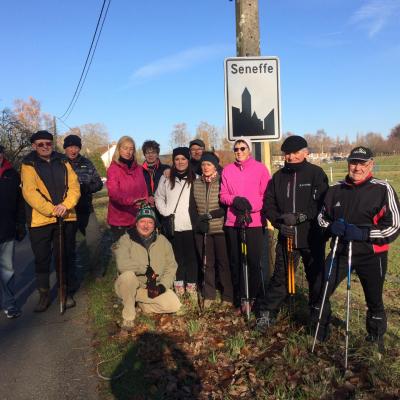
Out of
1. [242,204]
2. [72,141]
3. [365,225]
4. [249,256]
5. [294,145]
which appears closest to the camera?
[365,225]

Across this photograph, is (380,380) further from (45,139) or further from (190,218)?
(45,139)

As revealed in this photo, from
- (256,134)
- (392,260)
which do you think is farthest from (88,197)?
(392,260)

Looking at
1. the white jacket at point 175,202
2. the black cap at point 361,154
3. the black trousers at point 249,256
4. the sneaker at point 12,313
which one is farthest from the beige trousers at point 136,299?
the black cap at point 361,154

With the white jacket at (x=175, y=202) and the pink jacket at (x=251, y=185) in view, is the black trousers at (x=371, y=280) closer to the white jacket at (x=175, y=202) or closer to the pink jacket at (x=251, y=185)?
the pink jacket at (x=251, y=185)

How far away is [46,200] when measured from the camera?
5535mm

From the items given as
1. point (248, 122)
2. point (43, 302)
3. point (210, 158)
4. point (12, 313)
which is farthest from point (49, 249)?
point (248, 122)

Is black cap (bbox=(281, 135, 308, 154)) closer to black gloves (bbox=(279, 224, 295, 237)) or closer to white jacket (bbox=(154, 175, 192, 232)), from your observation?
black gloves (bbox=(279, 224, 295, 237))

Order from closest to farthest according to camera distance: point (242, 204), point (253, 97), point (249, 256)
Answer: point (242, 204)
point (249, 256)
point (253, 97)

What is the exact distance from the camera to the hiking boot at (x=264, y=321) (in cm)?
455

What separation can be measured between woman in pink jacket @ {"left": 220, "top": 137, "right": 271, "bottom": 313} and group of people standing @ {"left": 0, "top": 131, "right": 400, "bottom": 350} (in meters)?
0.01

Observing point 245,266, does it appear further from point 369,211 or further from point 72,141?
point 72,141

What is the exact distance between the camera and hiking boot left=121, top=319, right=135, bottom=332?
4.89 metres

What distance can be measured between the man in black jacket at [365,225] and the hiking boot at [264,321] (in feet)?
2.04

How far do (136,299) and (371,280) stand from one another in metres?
2.80
